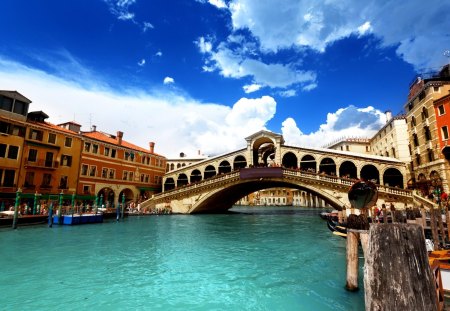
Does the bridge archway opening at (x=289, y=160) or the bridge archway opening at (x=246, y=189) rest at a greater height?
the bridge archway opening at (x=289, y=160)

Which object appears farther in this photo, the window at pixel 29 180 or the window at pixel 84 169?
the window at pixel 84 169

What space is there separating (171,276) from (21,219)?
16.8m

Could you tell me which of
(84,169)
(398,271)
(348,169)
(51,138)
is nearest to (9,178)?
(51,138)

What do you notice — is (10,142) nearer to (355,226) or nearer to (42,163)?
(42,163)

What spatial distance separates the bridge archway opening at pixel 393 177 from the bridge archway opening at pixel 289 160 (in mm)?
10025

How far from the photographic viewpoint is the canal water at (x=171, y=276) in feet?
20.6

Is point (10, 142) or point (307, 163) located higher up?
point (10, 142)

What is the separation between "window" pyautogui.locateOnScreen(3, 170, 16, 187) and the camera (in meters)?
22.2

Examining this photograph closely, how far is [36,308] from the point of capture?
5812 mm

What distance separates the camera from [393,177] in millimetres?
27719

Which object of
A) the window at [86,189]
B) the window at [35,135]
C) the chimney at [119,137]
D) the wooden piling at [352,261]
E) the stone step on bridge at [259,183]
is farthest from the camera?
the chimney at [119,137]

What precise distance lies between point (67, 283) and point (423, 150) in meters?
29.2

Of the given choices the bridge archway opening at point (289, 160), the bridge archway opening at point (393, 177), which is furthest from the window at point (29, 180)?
the bridge archway opening at point (393, 177)

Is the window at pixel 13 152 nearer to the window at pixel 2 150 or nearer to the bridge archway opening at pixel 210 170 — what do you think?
the window at pixel 2 150
